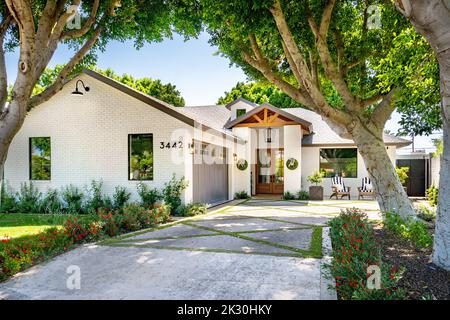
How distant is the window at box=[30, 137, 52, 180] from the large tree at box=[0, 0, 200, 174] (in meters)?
3.23

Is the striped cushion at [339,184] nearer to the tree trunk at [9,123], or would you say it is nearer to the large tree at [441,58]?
the large tree at [441,58]

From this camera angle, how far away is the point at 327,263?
5.11 meters

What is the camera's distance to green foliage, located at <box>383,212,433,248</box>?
5.50m

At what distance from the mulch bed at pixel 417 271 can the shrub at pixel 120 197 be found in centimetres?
799

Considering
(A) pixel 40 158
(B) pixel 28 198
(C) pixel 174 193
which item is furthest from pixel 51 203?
(C) pixel 174 193

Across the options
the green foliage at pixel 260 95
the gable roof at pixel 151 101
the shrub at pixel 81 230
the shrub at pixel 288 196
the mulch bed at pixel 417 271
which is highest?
the green foliage at pixel 260 95

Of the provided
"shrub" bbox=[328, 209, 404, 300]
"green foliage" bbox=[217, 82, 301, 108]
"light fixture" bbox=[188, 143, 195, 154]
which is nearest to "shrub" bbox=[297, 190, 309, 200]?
"light fixture" bbox=[188, 143, 195, 154]

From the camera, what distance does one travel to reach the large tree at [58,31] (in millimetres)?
6160

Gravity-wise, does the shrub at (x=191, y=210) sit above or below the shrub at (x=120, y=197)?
below

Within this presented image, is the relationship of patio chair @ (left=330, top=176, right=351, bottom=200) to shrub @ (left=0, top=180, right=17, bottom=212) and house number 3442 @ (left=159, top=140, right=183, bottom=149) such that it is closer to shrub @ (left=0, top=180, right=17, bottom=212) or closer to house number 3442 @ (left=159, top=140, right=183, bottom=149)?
house number 3442 @ (left=159, top=140, right=183, bottom=149)

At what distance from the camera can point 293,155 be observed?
54.7ft

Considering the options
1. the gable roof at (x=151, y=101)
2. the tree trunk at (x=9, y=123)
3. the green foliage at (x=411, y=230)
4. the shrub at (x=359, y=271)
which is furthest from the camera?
the gable roof at (x=151, y=101)

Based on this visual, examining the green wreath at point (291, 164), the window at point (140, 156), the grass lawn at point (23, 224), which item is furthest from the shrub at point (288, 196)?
→ the grass lawn at point (23, 224)
